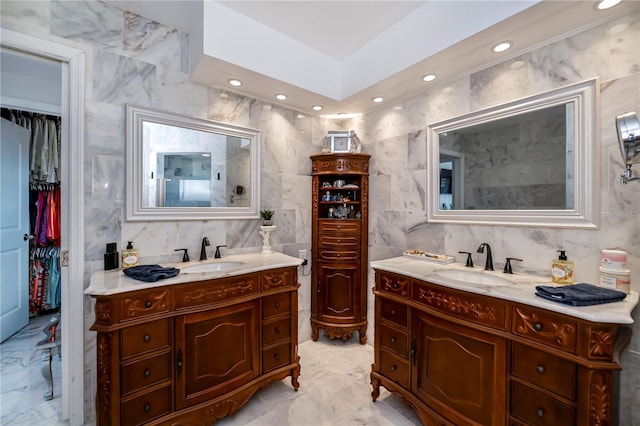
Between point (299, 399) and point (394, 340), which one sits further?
point (299, 399)

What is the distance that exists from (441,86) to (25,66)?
11.0 ft

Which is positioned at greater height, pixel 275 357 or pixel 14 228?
pixel 14 228

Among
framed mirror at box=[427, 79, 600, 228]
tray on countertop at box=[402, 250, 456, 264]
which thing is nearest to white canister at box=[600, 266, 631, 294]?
framed mirror at box=[427, 79, 600, 228]

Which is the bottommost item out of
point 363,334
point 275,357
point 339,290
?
point 363,334

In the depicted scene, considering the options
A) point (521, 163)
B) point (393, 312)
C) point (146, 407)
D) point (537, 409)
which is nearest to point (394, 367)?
point (393, 312)

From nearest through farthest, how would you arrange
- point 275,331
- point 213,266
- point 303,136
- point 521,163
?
point 521,163 < point 275,331 < point 213,266 < point 303,136

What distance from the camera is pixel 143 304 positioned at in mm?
1470

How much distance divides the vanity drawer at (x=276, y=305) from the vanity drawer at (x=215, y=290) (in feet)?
0.47

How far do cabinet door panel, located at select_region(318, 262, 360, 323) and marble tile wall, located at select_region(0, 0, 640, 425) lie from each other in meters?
0.22

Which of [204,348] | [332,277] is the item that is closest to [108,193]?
[204,348]

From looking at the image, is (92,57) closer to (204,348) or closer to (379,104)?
(204,348)

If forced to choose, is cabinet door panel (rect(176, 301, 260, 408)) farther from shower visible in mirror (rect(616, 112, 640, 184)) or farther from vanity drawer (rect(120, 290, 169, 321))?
shower visible in mirror (rect(616, 112, 640, 184))

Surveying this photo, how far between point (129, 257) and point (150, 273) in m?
0.42

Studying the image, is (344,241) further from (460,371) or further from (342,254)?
(460,371)
